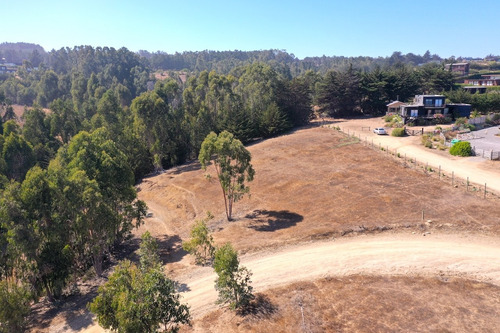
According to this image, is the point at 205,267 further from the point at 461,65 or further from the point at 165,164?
the point at 461,65

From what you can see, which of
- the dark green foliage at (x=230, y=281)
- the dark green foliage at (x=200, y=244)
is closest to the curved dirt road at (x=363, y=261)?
the dark green foliage at (x=200, y=244)

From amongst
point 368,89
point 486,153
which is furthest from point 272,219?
point 368,89

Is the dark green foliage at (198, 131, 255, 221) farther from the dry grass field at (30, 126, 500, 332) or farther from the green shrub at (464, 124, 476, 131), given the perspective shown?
the green shrub at (464, 124, 476, 131)

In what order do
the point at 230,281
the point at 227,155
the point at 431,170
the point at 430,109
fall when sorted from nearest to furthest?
the point at 230,281, the point at 227,155, the point at 431,170, the point at 430,109

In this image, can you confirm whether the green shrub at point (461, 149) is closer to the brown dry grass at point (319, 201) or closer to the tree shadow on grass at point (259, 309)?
the brown dry grass at point (319, 201)

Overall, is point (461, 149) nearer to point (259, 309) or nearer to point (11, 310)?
point (259, 309)

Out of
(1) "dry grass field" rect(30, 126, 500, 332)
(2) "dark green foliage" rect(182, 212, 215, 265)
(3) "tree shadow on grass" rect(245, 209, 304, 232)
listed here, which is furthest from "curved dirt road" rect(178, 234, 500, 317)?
(3) "tree shadow on grass" rect(245, 209, 304, 232)
